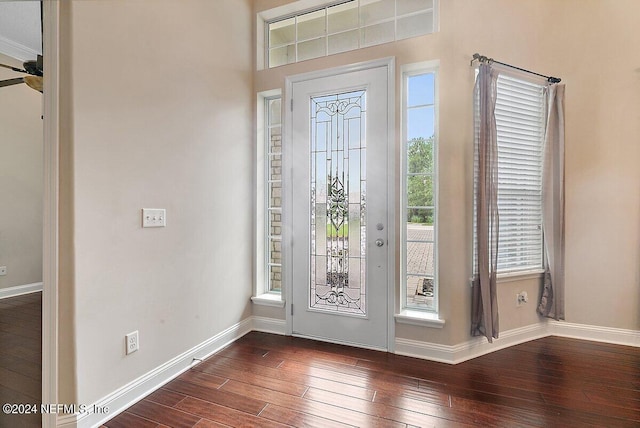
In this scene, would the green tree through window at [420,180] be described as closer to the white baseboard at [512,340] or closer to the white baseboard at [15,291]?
the white baseboard at [512,340]

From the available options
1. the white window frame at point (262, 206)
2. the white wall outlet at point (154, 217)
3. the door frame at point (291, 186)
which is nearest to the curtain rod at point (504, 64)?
the door frame at point (291, 186)

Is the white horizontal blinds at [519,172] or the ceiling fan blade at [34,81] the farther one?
the white horizontal blinds at [519,172]

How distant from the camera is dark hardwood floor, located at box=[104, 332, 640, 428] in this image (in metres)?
1.70

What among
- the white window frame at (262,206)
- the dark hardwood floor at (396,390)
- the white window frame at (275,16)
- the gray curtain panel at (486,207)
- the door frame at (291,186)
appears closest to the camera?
the dark hardwood floor at (396,390)

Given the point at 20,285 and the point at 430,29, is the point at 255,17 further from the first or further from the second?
the point at 20,285

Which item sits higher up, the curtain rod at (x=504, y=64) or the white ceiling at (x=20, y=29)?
the white ceiling at (x=20, y=29)

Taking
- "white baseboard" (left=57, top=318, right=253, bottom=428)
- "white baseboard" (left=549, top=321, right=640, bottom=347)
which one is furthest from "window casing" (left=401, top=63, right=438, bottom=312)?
"white baseboard" (left=57, top=318, right=253, bottom=428)

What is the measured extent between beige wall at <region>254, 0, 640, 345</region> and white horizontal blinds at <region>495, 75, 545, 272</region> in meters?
0.23

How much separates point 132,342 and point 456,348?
2301mm

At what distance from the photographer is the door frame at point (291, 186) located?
2461 mm

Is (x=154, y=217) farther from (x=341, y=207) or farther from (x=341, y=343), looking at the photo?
(x=341, y=343)

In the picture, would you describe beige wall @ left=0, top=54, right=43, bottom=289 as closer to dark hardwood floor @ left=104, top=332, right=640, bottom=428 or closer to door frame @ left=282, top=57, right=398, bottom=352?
dark hardwood floor @ left=104, top=332, right=640, bottom=428

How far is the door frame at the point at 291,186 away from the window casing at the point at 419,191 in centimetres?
12

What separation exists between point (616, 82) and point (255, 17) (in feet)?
11.0
